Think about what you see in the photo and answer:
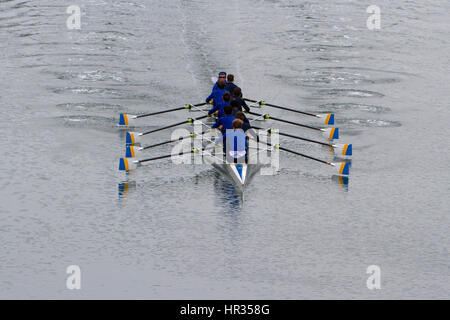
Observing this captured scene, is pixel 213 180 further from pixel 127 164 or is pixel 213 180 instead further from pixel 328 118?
pixel 328 118

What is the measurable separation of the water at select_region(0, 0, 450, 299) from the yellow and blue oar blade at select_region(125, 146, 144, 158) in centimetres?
87

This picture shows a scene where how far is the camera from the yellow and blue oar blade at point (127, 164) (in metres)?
29.5

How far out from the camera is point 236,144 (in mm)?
28531

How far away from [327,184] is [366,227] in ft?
13.2

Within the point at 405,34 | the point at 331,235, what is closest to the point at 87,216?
the point at 331,235

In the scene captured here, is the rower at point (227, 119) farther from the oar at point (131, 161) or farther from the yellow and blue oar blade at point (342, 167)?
the yellow and blue oar blade at point (342, 167)

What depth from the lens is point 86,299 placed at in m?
20.8

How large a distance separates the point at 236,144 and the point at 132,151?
14.6 feet

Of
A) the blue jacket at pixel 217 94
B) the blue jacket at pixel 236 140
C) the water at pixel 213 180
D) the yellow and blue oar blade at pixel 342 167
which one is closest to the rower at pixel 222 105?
the blue jacket at pixel 217 94

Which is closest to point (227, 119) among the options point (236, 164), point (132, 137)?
Answer: point (236, 164)

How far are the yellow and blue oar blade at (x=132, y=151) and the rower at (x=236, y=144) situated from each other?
3.91 m

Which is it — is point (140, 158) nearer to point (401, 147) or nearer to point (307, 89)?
point (401, 147)

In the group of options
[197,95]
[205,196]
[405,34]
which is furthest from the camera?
[405,34]

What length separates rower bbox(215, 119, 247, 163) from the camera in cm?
2850
